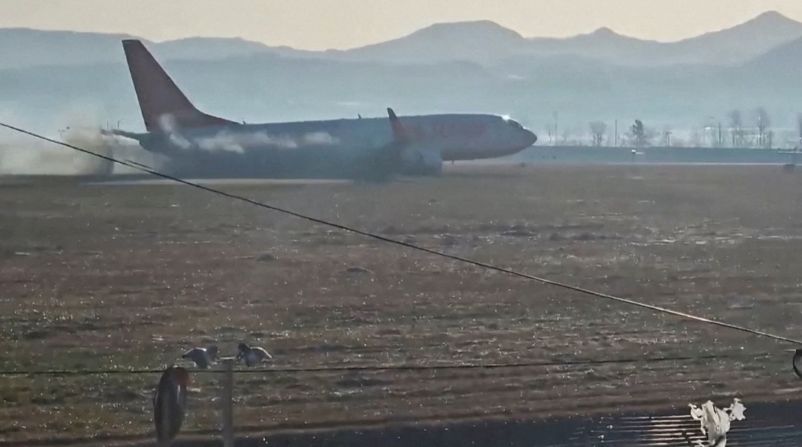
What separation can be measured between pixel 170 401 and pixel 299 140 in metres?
41.7

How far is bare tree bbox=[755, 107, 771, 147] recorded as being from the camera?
118 metres

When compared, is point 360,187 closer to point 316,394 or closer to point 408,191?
point 408,191

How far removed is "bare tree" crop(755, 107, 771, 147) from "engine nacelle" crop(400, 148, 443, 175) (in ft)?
236

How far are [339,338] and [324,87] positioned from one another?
136 metres

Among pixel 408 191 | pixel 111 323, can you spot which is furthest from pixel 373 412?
pixel 408 191

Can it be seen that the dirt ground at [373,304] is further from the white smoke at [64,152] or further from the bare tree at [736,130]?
the bare tree at [736,130]

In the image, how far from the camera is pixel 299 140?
51750 mm

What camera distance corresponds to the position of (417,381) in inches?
662

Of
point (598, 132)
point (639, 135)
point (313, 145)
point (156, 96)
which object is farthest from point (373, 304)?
point (598, 132)

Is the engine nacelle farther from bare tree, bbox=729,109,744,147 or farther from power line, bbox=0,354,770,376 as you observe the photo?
bare tree, bbox=729,109,744,147

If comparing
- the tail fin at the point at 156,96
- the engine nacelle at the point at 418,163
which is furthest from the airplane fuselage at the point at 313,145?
the tail fin at the point at 156,96

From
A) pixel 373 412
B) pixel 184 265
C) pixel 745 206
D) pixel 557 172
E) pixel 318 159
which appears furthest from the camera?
pixel 557 172

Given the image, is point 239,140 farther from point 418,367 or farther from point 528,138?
point 418,367

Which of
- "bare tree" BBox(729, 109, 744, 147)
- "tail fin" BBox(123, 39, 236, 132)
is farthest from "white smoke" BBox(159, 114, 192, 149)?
"bare tree" BBox(729, 109, 744, 147)
